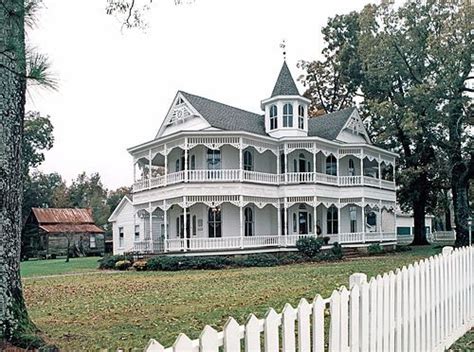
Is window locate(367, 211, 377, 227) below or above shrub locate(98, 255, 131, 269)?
above

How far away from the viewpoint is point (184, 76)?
1270 inches

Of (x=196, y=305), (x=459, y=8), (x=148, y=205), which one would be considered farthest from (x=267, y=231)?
(x=196, y=305)

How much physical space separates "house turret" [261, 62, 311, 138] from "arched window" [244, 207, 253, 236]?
16.2 feet

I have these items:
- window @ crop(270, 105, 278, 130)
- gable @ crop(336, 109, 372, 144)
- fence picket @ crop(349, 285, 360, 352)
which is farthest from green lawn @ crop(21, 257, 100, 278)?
fence picket @ crop(349, 285, 360, 352)

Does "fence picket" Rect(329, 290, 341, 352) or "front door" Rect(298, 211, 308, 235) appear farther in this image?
"front door" Rect(298, 211, 308, 235)

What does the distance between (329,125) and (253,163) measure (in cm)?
689

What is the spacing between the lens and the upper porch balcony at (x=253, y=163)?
26.5 m

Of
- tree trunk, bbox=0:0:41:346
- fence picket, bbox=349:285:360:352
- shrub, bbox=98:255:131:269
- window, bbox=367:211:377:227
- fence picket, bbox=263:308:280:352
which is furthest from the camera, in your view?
window, bbox=367:211:377:227

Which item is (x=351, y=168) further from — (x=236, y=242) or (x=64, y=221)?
(x=64, y=221)

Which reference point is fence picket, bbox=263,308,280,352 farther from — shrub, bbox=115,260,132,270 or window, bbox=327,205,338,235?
window, bbox=327,205,338,235

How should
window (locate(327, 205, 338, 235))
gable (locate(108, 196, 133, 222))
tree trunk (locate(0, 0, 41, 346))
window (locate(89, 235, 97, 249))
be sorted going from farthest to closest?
window (locate(89, 235, 97, 249))
gable (locate(108, 196, 133, 222))
window (locate(327, 205, 338, 235))
tree trunk (locate(0, 0, 41, 346))

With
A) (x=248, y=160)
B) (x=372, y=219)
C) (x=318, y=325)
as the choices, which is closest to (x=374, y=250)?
(x=248, y=160)

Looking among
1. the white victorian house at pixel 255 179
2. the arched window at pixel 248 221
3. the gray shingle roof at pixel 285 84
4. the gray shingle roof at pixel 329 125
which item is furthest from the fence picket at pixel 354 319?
the gray shingle roof at pixel 329 125

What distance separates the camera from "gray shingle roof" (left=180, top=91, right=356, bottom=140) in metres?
29.1
